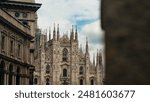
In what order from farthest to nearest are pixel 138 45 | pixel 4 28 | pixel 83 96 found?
pixel 4 28 < pixel 83 96 < pixel 138 45

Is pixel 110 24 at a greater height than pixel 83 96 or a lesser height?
greater

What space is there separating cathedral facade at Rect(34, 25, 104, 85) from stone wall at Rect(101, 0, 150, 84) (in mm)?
76674

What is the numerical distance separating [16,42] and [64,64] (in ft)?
152

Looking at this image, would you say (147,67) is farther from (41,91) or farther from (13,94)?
(13,94)

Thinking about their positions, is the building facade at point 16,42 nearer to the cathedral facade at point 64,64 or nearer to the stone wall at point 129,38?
the stone wall at point 129,38

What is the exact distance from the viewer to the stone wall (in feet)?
6.30

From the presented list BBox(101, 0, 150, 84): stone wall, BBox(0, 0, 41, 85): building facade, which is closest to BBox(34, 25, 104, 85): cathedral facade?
BBox(0, 0, 41, 85): building facade

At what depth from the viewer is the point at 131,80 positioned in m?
1.97

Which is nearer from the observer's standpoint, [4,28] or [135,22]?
[135,22]

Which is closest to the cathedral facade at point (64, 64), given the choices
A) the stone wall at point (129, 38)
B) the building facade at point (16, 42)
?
the building facade at point (16, 42)

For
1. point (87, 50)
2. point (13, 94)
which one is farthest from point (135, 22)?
point (87, 50)

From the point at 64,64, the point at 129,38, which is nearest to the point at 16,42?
the point at 129,38

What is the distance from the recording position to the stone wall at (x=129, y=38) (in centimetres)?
192

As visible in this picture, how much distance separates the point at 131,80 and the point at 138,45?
0.58 feet
